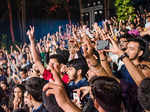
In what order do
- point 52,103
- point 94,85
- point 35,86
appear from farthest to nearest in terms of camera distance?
1. point 35,86
2. point 52,103
3. point 94,85

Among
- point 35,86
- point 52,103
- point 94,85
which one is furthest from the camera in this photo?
point 35,86

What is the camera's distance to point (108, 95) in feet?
3.70

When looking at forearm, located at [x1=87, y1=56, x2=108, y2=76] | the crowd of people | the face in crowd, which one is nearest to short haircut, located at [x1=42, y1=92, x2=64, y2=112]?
the crowd of people

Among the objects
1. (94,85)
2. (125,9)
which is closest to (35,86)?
(94,85)

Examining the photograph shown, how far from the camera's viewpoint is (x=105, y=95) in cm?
113

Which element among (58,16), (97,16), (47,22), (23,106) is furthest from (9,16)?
(23,106)

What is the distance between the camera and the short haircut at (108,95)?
1.14 meters

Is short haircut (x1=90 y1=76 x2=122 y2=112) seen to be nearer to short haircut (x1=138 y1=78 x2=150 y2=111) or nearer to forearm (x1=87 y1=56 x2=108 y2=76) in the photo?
short haircut (x1=138 y1=78 x2=150 y2=111)

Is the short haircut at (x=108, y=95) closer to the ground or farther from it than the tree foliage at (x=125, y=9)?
closer to the ground

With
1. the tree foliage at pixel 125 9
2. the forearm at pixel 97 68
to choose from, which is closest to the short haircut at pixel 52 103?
the forearm at pixel 97 68

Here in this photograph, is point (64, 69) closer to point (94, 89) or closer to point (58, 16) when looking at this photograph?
point (94, 89)

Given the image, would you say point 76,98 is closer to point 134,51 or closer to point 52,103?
point 52,103

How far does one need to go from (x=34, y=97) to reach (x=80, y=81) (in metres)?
0.59

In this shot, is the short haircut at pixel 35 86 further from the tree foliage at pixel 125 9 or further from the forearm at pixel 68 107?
the tree foliage at pixel 125 9
